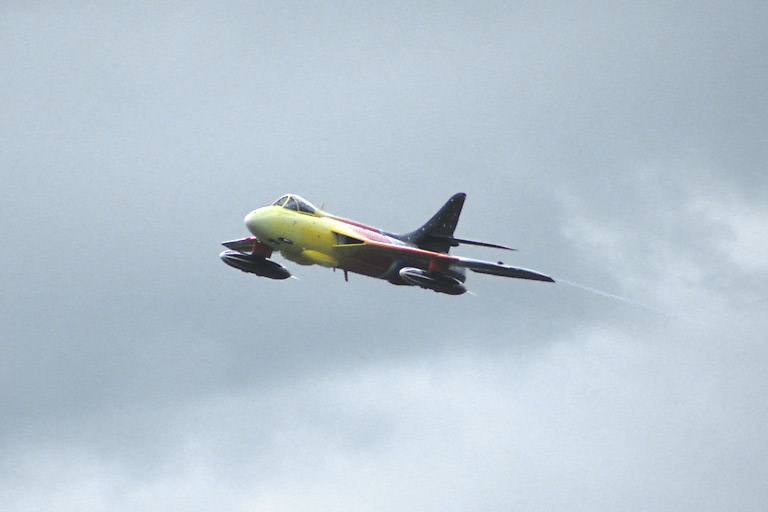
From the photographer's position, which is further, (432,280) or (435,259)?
(435,259)

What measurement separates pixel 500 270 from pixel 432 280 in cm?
450

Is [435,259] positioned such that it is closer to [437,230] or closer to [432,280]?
[432,280]

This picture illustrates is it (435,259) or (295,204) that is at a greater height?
(295,204)

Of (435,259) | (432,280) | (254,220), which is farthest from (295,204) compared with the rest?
(432,280)

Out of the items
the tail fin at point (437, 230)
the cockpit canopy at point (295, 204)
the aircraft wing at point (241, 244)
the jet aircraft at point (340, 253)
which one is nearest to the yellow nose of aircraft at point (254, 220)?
the jet aircraft at point (340, 253)

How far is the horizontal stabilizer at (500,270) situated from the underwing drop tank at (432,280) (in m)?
1.69

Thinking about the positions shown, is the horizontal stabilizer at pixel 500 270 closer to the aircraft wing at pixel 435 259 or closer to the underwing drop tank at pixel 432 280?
the aircraft wing at pixel 435 259

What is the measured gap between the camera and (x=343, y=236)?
7769cm

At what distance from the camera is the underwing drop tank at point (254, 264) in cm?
7994

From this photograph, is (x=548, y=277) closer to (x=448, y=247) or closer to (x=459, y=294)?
(x=459, y=294)

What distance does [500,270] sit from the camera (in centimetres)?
7475

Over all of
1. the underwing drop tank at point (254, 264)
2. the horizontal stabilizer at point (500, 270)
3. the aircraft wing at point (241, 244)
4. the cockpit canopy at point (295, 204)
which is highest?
the cockpit canopy at point (295, 204)

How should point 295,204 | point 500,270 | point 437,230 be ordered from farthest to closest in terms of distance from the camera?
point 437,230, point 295,204, point 500,270

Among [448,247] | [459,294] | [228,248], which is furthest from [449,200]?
[228,248]
